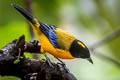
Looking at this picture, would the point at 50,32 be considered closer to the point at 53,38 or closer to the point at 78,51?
the point at 53,38

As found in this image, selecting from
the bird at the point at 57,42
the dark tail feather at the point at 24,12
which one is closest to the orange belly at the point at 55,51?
the bird at the point at 57,42

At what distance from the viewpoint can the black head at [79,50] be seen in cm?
293

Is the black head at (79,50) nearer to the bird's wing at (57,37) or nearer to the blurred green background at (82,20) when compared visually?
the bird's wing at (57,37)

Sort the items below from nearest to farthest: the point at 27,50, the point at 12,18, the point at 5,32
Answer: the point at 27,50, the point at 5,32, the point at 12,18

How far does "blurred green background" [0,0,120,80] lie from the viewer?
338 cm

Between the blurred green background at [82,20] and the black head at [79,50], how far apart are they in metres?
0.34

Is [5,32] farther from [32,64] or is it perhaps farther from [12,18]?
[32,64]

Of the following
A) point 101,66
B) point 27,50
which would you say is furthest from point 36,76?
point 101,66

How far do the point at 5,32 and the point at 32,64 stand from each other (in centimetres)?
88

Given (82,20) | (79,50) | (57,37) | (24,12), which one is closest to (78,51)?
(79,50)

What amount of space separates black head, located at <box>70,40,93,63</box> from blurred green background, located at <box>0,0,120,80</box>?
0.34 meters

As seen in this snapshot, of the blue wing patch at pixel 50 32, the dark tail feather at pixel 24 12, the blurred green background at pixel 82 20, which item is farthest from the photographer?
the blurred green background at pixel 82 20

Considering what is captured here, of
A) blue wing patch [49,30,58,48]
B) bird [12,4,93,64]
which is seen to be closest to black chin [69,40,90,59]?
bird [12,4,93,64]

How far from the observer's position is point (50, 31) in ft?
10.2
